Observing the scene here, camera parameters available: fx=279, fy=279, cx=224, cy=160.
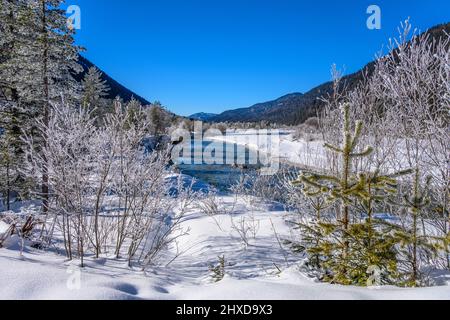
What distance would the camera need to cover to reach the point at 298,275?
3.62 metres

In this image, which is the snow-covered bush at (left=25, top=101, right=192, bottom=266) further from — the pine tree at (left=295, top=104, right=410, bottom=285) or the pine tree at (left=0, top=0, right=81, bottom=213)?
the pine tree at (left=0, top=0, right=81, bottom=213)

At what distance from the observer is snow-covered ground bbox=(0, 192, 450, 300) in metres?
2.37

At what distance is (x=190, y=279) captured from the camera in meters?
4.36

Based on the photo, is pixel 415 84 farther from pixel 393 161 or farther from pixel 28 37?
pixel 28 37

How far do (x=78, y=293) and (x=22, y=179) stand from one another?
37.5 ft

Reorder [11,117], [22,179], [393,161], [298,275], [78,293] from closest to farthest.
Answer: [78,293]
[298,275]
[393,161]
[11,117]
[22,179]

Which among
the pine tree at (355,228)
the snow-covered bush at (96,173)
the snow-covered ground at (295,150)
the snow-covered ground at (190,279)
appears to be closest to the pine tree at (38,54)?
the snow-covered bush at (96,173)

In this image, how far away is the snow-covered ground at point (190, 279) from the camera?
2371 mm

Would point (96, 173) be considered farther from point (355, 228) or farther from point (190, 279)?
point (355, 228)

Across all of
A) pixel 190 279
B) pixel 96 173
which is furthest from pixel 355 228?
pixel 96 173

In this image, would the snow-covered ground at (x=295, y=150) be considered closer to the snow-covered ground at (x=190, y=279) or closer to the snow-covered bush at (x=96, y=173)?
the snow-covered ground at (x=190, y=279)

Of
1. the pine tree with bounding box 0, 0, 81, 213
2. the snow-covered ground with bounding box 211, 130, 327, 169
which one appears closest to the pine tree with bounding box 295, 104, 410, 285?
the snow-covered ground with bounding box 211, 130, 327, 169

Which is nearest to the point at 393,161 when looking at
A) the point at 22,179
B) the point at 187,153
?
the point at 22,179

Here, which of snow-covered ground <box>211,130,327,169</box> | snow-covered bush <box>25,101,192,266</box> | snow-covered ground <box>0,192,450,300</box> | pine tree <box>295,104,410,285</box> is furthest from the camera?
snow-covered ground <box>211,130,327,169</box>
